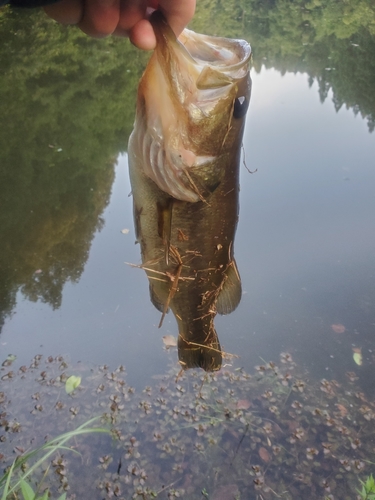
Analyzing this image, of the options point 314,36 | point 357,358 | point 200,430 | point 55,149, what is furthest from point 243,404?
point 314,36

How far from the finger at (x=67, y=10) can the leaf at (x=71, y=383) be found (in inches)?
94.8

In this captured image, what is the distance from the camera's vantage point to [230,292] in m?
1.99

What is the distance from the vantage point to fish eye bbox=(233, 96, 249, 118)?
1.53m

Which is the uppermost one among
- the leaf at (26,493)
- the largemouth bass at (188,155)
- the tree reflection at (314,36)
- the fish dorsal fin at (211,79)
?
the fish dorsal fin at (211,79)

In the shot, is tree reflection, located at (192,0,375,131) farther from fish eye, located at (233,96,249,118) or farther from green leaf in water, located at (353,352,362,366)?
fish eye, located at (233,96,249,118)

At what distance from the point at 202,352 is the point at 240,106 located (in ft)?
3.69

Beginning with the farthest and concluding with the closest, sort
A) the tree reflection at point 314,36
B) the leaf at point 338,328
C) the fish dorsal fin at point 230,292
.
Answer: the tree reflection at point 314,36 → the leaf at point 338,328 → the fish dorsal fin at point 230,292

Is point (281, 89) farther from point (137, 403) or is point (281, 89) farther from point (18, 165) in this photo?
point (137, 403)

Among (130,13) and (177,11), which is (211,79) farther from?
(130,13)

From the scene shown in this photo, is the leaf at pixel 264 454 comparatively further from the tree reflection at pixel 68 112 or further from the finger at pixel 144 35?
the finger at pixel 144 35

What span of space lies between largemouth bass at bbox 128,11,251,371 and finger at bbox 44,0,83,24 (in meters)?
0.35

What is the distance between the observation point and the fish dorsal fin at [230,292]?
194 centimetres

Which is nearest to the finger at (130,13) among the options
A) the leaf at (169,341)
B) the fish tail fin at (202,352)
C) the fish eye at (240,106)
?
the fish eye at (240,106)

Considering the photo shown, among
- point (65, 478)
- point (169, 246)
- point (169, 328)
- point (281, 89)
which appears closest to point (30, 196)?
point (169, 328)
